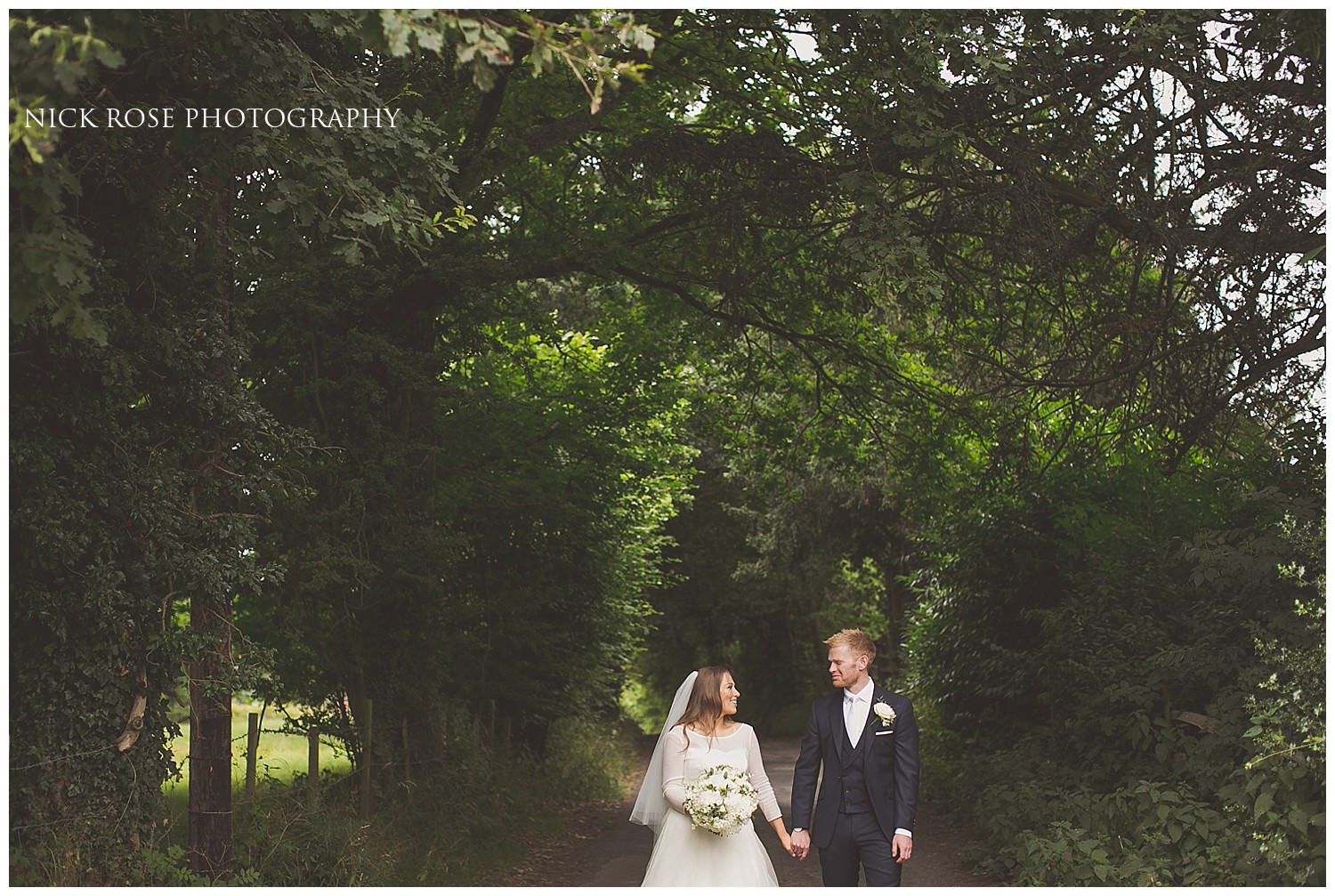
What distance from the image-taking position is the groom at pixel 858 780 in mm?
6996

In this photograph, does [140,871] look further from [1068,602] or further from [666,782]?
[1068,602]

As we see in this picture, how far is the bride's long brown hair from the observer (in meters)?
7.25

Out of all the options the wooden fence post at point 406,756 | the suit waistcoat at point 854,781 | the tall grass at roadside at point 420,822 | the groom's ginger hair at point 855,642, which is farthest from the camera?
the wooden fence post at point 406,756

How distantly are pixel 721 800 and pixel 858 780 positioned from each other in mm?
780

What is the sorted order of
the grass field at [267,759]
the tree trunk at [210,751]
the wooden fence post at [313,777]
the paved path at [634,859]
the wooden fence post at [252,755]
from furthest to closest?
the grass field at [267,759], the paved path at [634,859], the wooden fence post at [313,777], the wooden fence post at [252,755], the tree trunk at [210,751]

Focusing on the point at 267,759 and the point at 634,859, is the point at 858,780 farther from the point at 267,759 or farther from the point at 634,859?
the point at 267,759

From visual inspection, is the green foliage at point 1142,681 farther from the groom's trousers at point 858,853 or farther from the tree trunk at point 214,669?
the tree trunk at point 214,669

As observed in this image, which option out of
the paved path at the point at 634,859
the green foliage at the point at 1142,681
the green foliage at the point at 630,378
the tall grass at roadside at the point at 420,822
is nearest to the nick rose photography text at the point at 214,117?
the green foliage at the point at 630,378

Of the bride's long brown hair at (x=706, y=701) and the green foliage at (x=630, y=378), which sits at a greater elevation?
the green foliage at (x=630, y=378)

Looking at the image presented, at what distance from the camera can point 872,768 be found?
23.1 feet

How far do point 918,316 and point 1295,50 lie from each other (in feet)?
18.1

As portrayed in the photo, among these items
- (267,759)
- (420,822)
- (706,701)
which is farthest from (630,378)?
(267,759)

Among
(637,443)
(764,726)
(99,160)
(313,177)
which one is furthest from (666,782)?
(764,726)

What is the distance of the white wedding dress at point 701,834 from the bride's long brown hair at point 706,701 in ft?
0.25
